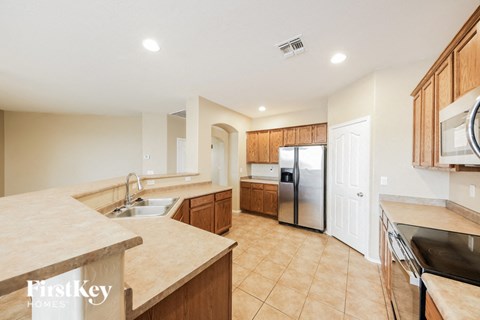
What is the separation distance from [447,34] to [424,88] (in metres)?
0.54

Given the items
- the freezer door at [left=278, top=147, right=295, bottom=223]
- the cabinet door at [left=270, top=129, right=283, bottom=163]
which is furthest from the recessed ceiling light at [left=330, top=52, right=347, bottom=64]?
the cabinet door at [left=270, top=129, right=283, bottom=163]

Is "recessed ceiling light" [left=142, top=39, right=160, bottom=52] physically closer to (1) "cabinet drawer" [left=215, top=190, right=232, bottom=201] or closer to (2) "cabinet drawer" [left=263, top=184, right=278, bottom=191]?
(1) "cabinet drawer" [left=215, top=190, right=232, bottom=201]

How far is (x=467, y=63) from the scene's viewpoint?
119 centimetres

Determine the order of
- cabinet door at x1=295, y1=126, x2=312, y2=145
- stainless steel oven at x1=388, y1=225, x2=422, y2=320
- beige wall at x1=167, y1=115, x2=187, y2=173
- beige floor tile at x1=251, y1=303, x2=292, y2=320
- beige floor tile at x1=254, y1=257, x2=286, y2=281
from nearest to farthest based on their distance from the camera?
stainless steel oven at x1=388, y1=225, x2=422, y2=320 → beige floor tile at x1=251, y1=303, x2=292, y2=320 → beige floor tile at x1=254, y1=257, x2=286, y2=281 → cabinet door at x1=295, y1=126, x2=312, y2=145 → beige wall at x1=167, y1=115, x2=187, y2=173

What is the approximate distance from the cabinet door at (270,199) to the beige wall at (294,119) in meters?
1.62

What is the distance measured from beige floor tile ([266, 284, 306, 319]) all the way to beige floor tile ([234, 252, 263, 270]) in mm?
449

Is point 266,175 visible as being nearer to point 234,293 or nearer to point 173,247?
point 234,293

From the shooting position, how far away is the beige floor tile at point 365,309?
1.58 meters

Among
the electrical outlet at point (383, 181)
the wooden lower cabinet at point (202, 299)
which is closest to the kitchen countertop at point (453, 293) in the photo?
the electrical outlet at point (383, 181)

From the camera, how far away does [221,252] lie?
3.27 feet

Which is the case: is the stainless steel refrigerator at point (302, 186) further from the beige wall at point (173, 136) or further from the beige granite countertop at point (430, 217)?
the beige wall at point (173, 136)

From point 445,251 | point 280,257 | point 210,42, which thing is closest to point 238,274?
point 280,257

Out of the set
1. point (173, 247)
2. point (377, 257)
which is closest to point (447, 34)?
point (377, 257)

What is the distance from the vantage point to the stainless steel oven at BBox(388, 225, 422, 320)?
3.14 feet
